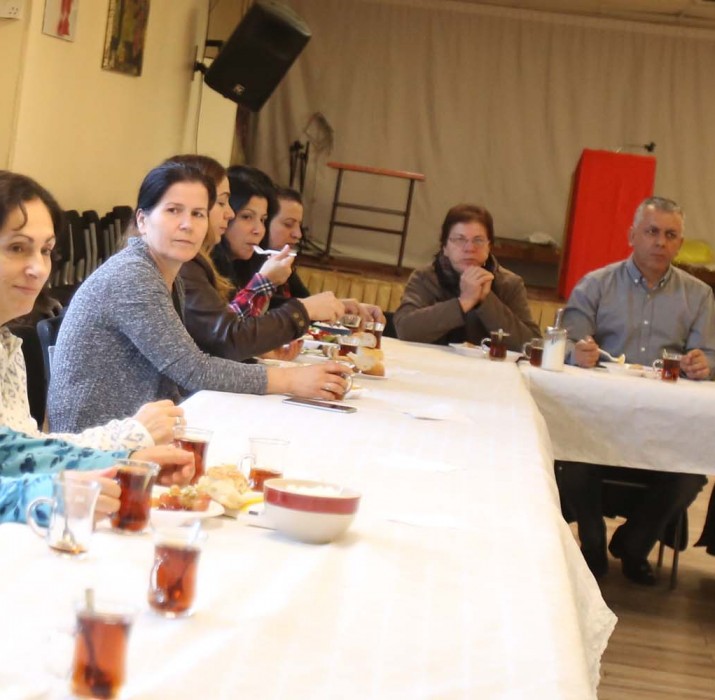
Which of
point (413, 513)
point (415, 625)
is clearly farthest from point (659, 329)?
point (415, 625)

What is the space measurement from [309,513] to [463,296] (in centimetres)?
321

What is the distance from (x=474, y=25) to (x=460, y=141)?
1.01 meters

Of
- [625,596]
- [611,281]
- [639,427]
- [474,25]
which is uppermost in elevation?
[474,25]

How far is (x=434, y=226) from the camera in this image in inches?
436

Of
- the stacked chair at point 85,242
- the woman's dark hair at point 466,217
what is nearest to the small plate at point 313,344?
the woman's dark hair at point 466,217

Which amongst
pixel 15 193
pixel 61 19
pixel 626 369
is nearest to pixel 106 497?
pixel 15 193

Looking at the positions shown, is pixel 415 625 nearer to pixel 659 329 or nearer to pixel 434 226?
pixel 659 329

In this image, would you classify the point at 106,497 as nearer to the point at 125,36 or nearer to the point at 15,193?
the point at 15,193

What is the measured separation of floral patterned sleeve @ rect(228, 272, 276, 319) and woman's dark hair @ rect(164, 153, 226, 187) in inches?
11.6

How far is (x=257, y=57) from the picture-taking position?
23.8 feet

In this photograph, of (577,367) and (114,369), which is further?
(577,367)

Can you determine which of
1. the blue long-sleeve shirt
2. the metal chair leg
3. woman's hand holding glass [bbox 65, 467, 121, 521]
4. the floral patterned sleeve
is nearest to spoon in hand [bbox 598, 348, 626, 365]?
the metal chair leg

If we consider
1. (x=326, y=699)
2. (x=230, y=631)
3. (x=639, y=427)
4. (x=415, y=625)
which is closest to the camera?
(x=326, y=699)

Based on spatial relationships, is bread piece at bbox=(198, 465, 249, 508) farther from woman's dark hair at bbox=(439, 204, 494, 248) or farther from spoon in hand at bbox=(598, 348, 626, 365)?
woman's dark hair at bbox=(439, 204, 494, 248)
